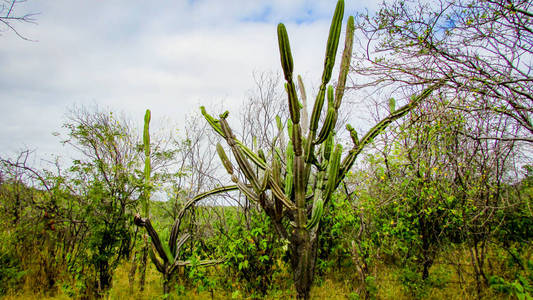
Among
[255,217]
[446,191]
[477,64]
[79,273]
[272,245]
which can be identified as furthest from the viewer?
[255,217]

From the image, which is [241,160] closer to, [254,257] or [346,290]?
[254,257]

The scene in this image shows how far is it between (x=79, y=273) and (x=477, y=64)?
5.84m

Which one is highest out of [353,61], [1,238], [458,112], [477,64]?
[353,61]

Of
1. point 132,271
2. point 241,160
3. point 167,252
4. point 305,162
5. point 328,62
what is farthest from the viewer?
point 132,271

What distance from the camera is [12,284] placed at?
15.3 ft

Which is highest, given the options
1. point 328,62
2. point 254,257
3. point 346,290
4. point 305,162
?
point 328,62

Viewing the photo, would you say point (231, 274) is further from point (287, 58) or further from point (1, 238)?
point (1, 238)

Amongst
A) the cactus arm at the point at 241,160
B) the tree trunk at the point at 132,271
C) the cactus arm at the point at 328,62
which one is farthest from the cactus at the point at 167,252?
the cactus arm at the point at 328,62

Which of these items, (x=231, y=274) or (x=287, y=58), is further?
(x=231, y=274)

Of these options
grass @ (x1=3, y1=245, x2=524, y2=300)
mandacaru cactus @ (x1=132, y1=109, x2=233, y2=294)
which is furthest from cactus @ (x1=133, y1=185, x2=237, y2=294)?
grass @ (x1=3, y1=245, x2=524, y2=300)

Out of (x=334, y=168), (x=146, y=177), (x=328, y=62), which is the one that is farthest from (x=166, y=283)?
(x=328, y=62)

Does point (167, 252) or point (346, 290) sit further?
point (346, 290)

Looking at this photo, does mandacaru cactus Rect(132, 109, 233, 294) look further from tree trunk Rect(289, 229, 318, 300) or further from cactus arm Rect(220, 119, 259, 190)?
tree trunk Rect(289, 229, 318, 300)

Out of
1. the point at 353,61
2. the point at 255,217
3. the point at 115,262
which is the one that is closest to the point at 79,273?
the point at 115,262
